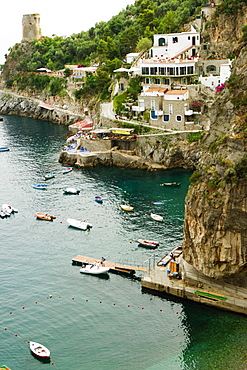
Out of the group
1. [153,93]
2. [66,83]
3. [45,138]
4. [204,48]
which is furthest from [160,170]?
[66,83]

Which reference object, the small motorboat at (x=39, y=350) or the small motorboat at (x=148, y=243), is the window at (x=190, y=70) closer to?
the small motorboat at (x=148, y=243)

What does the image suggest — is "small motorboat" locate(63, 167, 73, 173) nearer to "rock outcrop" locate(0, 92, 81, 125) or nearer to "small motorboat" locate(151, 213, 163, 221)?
"small motorboat" locate(151, 213, 163, 221)

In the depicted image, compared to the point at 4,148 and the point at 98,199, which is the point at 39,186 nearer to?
the point at 98,199

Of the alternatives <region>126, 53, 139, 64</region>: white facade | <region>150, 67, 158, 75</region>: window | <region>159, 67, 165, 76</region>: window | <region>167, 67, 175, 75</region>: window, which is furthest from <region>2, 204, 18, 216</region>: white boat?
<region>126, 53, 139, 64</region>: white facade

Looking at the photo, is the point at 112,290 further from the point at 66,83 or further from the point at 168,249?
the point at 66,83

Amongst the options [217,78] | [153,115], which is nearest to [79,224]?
[153,115]

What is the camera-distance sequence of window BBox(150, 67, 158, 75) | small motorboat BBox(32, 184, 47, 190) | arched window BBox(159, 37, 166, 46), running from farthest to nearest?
arched window BBox(159, 37, 166, 46) → window BBox(150, 67, 158, 75) → small motorboat BBox(32, 184, 47, 190)
